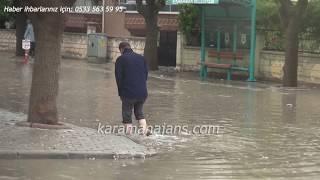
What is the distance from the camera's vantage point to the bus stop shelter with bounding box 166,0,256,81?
2522cm

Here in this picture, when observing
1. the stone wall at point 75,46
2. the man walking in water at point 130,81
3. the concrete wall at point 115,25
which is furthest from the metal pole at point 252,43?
the man walking in water at point 130,81

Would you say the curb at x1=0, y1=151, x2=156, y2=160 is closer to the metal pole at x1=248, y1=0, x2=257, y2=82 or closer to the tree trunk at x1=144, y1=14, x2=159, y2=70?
the metal pole at x1=248, y1=0, x2=257, y2=82

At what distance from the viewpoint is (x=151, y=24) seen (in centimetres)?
2847

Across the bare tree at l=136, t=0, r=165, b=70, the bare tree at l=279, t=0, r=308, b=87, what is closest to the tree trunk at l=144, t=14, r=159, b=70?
the bare tree at l=136, t=0, r=165, b=70

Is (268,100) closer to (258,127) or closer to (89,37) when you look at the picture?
(258,127)

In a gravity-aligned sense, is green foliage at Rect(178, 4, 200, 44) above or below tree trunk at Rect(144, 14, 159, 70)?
above

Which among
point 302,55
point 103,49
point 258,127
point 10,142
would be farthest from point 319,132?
point 103,49

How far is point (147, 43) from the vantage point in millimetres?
28688

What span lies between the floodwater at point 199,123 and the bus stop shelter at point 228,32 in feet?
5.79

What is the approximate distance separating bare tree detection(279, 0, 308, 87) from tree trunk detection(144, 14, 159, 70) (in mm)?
7317

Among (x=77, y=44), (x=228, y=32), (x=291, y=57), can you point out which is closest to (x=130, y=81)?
(x=291, y=57)

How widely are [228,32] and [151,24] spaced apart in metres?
3.50

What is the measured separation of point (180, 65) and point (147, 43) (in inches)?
74.6

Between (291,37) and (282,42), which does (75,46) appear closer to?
(282,42)
